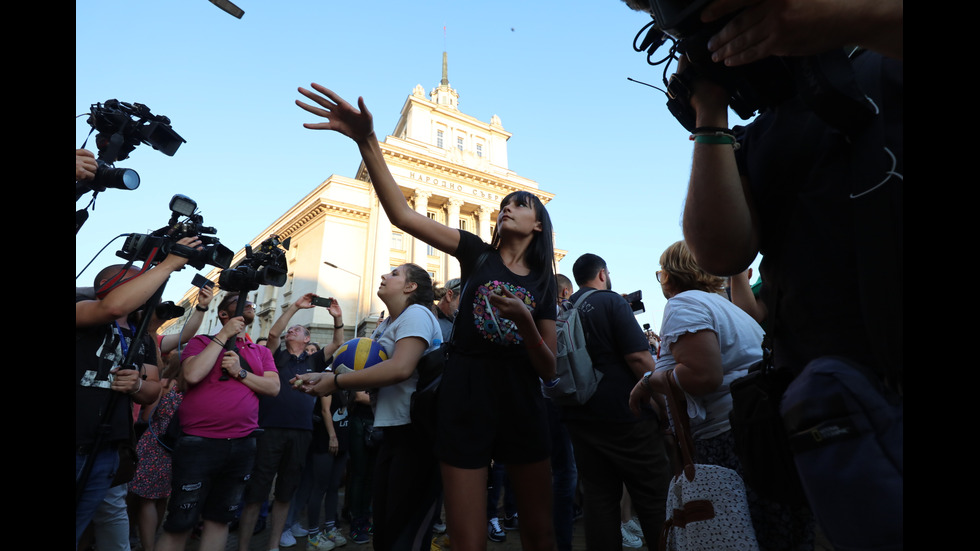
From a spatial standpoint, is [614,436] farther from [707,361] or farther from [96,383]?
[96,383]

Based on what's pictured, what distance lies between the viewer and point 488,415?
6.82 ft

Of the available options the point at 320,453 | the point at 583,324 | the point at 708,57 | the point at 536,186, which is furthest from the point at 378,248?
the point at 708,57

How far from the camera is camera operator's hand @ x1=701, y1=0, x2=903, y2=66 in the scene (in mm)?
711

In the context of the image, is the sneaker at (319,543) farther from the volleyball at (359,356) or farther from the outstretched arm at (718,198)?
the outstretched arm at (718,198)

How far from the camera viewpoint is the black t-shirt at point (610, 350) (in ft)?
9.55

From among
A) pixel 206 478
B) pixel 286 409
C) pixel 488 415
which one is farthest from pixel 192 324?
pixel 488 415

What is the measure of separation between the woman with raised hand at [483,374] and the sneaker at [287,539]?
389cm

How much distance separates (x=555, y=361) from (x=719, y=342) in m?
0.75

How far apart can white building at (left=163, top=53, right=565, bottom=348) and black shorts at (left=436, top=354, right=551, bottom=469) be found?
84.0 feet

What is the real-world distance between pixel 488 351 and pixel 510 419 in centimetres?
33

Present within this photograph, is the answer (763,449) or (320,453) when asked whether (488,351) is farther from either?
(320,453)

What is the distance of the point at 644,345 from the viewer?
317cm

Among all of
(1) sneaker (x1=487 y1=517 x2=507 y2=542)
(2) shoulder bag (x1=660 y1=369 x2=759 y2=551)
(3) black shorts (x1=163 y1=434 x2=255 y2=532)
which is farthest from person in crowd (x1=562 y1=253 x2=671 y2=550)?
(3) black shorts (x1=163 y1=434 x2=255 y2=532)

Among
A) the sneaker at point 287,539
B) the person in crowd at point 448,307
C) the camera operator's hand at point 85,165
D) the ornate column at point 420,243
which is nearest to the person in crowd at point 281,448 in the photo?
the sneaker at point 287,539
